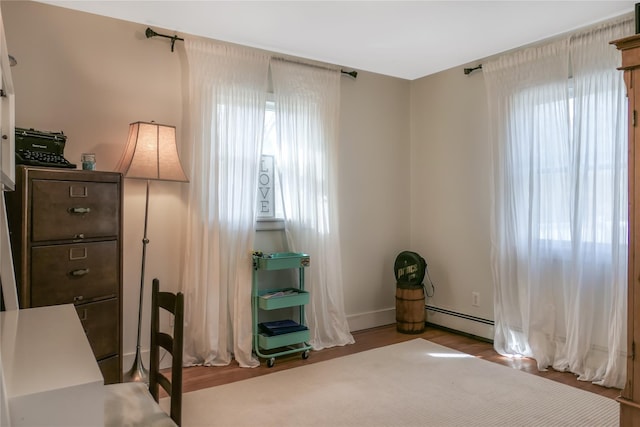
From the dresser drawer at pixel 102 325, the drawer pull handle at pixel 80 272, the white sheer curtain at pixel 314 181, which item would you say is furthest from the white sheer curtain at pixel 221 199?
the drawer pull handle at pixel 80 272

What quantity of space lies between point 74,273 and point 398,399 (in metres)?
2.02

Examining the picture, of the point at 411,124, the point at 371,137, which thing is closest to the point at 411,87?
the point at 411,124

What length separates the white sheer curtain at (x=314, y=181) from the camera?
3688 mm

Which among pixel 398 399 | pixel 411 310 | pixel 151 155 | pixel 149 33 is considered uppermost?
pixel 149 33

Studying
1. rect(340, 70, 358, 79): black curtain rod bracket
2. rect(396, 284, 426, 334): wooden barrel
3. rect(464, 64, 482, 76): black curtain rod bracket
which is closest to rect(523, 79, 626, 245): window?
rect(464, 64, 482, 76): black curtain rod bracket

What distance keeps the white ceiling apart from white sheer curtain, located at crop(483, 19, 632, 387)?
0.93ft

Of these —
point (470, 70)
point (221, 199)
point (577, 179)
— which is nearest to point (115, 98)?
point (221, 199)

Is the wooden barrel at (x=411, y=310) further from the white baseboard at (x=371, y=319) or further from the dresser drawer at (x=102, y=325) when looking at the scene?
the dresser drawer at (x=102, y=325)

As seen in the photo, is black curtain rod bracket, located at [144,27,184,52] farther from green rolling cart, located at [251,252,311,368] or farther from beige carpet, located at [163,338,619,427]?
beige carpet, located at [163,338,619,427]

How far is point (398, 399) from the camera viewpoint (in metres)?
2.69

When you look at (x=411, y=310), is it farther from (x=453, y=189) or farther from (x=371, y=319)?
(x=453, y=189)

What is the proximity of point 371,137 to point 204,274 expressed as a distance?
7.02ft

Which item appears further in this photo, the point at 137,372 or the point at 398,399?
the point at 137,372

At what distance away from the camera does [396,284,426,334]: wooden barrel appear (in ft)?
13.4
